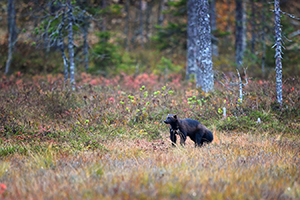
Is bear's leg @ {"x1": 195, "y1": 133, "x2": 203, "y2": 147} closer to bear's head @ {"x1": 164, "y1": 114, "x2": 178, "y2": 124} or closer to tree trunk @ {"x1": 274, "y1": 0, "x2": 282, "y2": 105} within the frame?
bear's head @ {"x1": 164, "y1": 114, "x2": 178, "y2": 124}

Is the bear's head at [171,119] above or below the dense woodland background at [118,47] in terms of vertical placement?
below

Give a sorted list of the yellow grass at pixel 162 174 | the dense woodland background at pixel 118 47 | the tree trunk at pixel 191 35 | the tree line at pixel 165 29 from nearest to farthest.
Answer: the yellow grass at pixel 162 174 → the tree line at pixel 165 29 → the dense woodland background at pixel 118 47 → the tree trunk at pixel 191 35

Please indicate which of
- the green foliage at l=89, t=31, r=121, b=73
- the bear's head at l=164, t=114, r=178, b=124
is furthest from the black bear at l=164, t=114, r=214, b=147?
the green foliage at l=89, t=31, r=121, b=73

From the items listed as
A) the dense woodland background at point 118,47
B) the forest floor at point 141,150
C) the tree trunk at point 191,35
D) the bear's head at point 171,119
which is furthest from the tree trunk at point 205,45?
the tree trunk at point 191,35

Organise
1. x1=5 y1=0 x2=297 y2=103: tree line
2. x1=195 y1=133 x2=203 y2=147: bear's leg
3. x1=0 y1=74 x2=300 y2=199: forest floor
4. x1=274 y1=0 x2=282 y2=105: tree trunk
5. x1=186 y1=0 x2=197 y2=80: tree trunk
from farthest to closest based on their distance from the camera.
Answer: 1. x1=186 y1=0 x2=197 y2=80: tree trunk
2. x1=5 y1=0 x2=297 y2=103: tree line
3. x1=274 y1=0 x2=282 y2=105: tree trunk
4. x1=195 y1=133 x2=203 y2=147: bear's leg
5. x1=0 y1=74 x2=300 y2=199: forest floor

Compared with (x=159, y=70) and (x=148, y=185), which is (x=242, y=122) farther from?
(x=159, y=70)

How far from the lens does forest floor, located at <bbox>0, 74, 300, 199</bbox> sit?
411 centimetres

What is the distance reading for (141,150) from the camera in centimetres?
692

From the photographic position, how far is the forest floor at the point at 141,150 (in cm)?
411

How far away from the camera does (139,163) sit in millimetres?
5715

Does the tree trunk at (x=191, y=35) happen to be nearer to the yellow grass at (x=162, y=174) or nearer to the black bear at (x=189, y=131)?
the black bear at (x=189, y=131)

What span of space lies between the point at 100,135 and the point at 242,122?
4.88m

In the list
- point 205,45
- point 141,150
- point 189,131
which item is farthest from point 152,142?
point 205,45

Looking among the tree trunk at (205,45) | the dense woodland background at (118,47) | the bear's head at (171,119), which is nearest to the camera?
the bear's head at (171,119)
